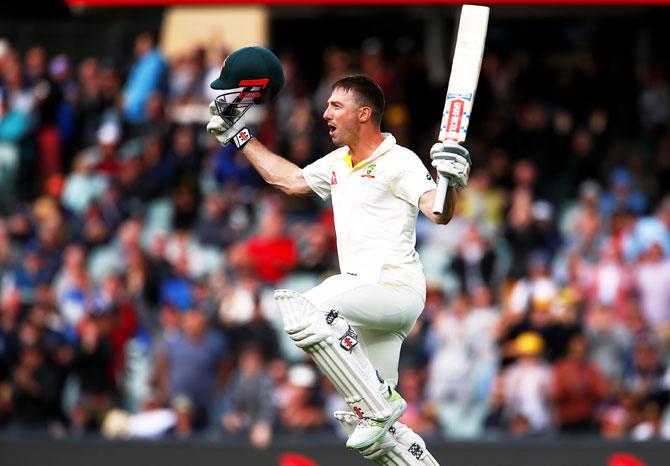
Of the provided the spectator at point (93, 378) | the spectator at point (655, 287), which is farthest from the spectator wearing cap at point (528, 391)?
the spectator at point (93, 378)

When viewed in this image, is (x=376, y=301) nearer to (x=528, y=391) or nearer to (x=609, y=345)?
(x=528, y=391)

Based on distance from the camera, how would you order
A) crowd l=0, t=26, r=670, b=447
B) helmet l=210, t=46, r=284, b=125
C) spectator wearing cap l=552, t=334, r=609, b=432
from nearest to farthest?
helmet l=210, t=46, r=284, b=125 → spectator wearing cap l=552, t=334, r=609, b=432 → crowd l=0, t=26, r=670, b=447

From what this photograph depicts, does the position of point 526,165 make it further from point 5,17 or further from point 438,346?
point 5,17

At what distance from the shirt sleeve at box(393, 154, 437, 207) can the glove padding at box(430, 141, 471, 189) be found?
1.32 ft

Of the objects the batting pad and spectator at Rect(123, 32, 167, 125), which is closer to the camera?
the batting pad

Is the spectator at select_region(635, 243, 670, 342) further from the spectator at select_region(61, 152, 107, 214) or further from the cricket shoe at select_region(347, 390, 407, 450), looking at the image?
the cricket shoe at select_region(347, 390, 407, 450)

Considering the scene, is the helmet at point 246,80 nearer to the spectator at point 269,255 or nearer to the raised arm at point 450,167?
the raised arm at point 450,167

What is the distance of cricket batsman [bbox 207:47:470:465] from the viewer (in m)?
8.48

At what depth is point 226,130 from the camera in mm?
9242

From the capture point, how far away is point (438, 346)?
46.0 feet

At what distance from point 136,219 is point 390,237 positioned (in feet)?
24.6

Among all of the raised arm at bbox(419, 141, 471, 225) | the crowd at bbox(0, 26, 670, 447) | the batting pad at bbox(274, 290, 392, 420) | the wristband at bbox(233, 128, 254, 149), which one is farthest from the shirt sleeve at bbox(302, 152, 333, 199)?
the crowd at bbox(0, 26, 670, 447)

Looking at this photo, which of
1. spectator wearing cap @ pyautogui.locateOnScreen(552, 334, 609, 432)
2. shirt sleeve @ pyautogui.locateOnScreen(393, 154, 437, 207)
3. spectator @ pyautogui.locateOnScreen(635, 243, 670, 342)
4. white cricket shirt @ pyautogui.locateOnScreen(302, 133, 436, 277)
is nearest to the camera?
shirt sleeve @ pyautogui.locateOnScreen(393, 154, 437, 207)

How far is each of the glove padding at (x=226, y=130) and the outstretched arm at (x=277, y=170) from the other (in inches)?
2.1
